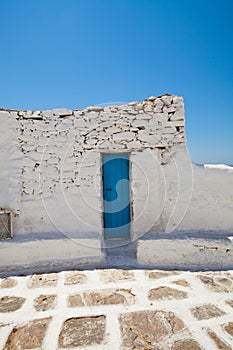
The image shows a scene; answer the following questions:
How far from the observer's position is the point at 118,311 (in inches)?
106

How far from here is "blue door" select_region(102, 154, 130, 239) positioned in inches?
199

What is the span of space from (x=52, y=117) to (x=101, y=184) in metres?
1.71

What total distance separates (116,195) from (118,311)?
8.78ft

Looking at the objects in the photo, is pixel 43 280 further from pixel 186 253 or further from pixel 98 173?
pixel 186 253

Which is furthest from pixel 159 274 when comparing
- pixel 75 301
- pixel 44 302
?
pixel 44 302

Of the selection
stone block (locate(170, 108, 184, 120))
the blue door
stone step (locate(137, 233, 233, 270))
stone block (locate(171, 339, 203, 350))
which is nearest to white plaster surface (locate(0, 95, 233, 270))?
stone block (locate(170, 108, 184, 120))

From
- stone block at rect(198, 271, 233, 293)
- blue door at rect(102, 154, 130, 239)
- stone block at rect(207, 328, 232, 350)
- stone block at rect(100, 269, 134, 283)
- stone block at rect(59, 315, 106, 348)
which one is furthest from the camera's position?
blue door at rect(102, 154, 130, 239)

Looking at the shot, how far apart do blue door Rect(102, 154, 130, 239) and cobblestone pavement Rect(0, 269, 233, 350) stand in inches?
58.6

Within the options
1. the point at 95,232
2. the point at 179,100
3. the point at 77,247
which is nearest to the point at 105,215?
the point at 95,232

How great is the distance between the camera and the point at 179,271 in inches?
150

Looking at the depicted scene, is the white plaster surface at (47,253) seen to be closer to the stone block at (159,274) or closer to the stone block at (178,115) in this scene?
the stone block at (159,274)

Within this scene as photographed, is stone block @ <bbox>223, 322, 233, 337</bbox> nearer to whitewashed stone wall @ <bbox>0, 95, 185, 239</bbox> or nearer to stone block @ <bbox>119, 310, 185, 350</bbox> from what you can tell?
stone block @ <bbox>119, 310, 185, 350</bbox>

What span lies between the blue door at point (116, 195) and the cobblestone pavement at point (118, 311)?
58.6 inches

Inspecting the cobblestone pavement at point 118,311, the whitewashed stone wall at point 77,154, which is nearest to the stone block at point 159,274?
the cobblestone pavement at point 118,311
